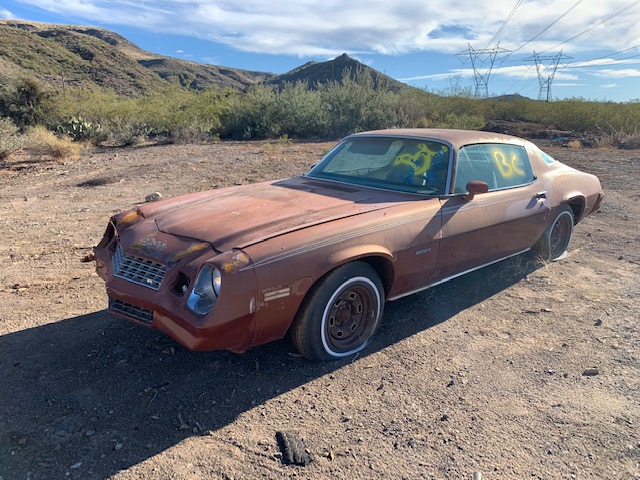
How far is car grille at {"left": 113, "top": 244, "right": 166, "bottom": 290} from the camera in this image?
2.92m

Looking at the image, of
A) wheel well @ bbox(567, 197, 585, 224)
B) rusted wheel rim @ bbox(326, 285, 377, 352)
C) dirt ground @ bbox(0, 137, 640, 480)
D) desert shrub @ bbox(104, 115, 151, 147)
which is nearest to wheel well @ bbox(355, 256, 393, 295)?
rusted wheel rim @ bbox(326, 285, 377, 352)

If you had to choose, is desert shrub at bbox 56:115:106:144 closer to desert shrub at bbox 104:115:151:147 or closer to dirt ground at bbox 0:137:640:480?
desert shrub at bbox 104:115:151:147

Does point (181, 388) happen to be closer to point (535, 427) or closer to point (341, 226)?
point (341, 226)

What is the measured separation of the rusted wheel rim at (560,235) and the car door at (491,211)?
1.84ft

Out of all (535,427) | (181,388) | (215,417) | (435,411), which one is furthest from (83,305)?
(535,427)

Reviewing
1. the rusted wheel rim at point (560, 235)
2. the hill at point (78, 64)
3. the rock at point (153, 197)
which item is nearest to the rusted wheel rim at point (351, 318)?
the rusted wheel rim at point (560, 235)

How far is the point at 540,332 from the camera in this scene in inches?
151

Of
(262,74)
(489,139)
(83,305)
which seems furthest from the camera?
(262,74)

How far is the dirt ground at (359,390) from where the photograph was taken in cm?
242

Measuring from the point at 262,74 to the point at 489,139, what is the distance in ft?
361

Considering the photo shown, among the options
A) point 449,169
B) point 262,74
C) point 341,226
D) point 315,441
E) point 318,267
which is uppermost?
point 262,74

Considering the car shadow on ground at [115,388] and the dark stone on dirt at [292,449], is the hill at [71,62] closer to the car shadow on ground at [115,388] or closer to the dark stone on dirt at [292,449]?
the car shadow on ground at [115,388]

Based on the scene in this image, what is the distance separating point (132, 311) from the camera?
2.99 metres

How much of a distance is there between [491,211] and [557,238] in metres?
1.65
